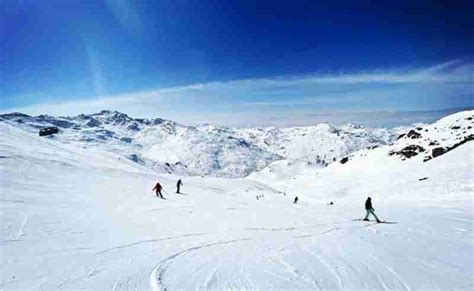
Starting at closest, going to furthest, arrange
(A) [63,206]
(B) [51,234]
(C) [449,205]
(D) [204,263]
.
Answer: (D) [204,263] < (B) [51,234] < (A) [63,206] < (C) [449,205]

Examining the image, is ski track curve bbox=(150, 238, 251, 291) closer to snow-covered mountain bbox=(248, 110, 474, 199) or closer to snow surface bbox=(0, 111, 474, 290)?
snow surface bbox=(0, 111, 474, 290)

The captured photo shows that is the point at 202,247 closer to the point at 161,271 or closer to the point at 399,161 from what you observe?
the point at 161,271

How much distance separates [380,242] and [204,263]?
9755mm

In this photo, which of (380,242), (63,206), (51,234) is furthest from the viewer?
(63,206)

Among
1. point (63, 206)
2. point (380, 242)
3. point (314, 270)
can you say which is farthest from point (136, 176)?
point (314, 270)

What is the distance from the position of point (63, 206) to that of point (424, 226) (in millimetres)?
23049

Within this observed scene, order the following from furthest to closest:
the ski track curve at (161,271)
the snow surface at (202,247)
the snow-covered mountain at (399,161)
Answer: the snow-covered mountain at (399,161) < the snow surface at (202,247) < the ski track curve at (161,271)

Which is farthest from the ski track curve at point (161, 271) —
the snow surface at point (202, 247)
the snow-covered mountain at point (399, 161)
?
the snow-covered mountain at point (399, 161)

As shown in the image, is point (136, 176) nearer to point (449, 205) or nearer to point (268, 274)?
point (449, 205)

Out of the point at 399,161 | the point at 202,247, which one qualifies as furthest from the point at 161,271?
the point at 399,161

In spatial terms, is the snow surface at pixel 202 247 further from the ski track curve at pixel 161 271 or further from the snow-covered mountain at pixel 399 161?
the snow-covered mountain at pixel 399 161

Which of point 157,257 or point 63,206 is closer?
point 157,257

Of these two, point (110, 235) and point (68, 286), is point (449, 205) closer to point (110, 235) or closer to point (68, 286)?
point (110, 235)

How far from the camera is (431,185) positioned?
55.7m
